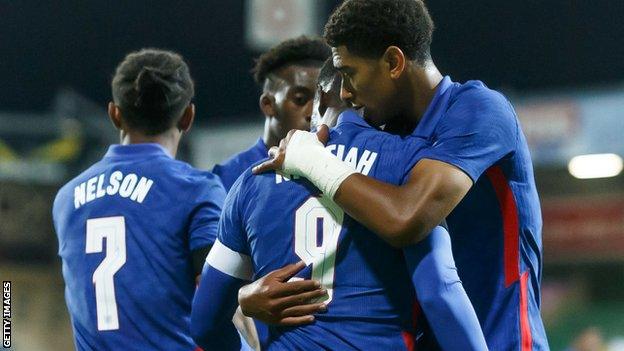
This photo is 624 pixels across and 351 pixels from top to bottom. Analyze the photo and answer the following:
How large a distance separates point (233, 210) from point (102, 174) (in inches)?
45.7

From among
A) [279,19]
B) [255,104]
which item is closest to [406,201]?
[279,19]

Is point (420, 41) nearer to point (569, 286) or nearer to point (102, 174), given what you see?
point (102, 174)

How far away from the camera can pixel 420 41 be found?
3.13 m

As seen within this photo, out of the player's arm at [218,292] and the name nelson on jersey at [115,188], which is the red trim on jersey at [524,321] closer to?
the player's arm at [218,292]

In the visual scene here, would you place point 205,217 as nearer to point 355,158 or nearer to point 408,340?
point 355,158

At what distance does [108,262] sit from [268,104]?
50.0 inches

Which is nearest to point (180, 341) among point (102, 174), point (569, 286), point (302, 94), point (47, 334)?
point (102, 174)

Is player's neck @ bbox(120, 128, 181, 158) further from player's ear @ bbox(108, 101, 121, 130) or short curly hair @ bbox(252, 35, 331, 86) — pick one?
short curly hair @ bbox(252, 35, 331, 86)

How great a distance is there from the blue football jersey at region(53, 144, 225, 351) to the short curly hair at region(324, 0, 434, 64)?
3.60 ft

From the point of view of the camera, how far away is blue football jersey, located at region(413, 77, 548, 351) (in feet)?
10.1

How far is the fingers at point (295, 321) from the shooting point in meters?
2.96

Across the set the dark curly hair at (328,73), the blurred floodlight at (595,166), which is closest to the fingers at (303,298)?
the dark curly hair at (328,73)

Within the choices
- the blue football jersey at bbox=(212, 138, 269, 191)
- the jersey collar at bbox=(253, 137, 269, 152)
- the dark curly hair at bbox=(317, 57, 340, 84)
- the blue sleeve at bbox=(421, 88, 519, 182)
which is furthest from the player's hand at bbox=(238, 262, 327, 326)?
the jersey collar at bbox=(253, 137, 269, 152)

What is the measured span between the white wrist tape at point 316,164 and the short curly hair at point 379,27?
0.97 ft
